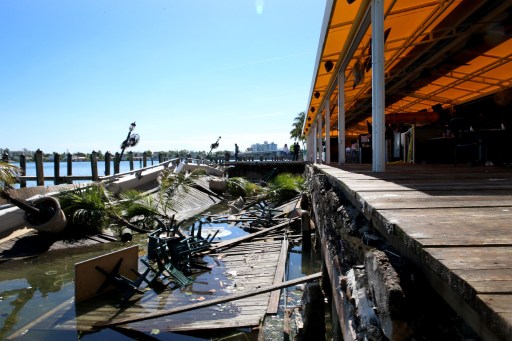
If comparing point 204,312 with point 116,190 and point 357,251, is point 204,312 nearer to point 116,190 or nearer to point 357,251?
point 357,251

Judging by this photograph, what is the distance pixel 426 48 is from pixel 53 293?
29.3ft

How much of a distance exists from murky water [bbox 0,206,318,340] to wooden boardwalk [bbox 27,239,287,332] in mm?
97

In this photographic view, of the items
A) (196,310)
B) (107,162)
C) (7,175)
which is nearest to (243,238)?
(196,310)

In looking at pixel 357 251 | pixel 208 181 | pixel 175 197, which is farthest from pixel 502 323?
pixel 208 181

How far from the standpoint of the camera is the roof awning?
243 inches

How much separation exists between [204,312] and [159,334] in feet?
2.57

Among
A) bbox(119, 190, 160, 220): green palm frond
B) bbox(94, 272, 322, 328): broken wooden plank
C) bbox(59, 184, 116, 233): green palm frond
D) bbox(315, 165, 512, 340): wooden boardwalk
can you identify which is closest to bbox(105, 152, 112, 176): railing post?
bbox(119, 190, 160, 220): green palm frond

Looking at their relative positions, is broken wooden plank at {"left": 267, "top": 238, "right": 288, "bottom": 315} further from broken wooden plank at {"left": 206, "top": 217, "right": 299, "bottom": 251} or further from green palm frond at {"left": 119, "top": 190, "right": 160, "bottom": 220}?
green palm frond at {"left": 119, "top": 190, "right": 160, "bottom": 220}

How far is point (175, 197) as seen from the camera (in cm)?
1716

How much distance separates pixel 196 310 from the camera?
6.05 meters

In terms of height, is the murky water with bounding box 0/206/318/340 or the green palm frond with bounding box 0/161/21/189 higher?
the green palm frond with bounding box 0/161/21/189

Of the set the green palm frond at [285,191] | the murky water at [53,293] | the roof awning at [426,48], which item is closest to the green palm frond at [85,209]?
the murky water at [53,293]

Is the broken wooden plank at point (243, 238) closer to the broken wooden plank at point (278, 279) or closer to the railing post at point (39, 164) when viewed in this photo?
the broken wooden plank at point (278, 279)

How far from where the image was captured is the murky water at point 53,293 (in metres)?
5.45
